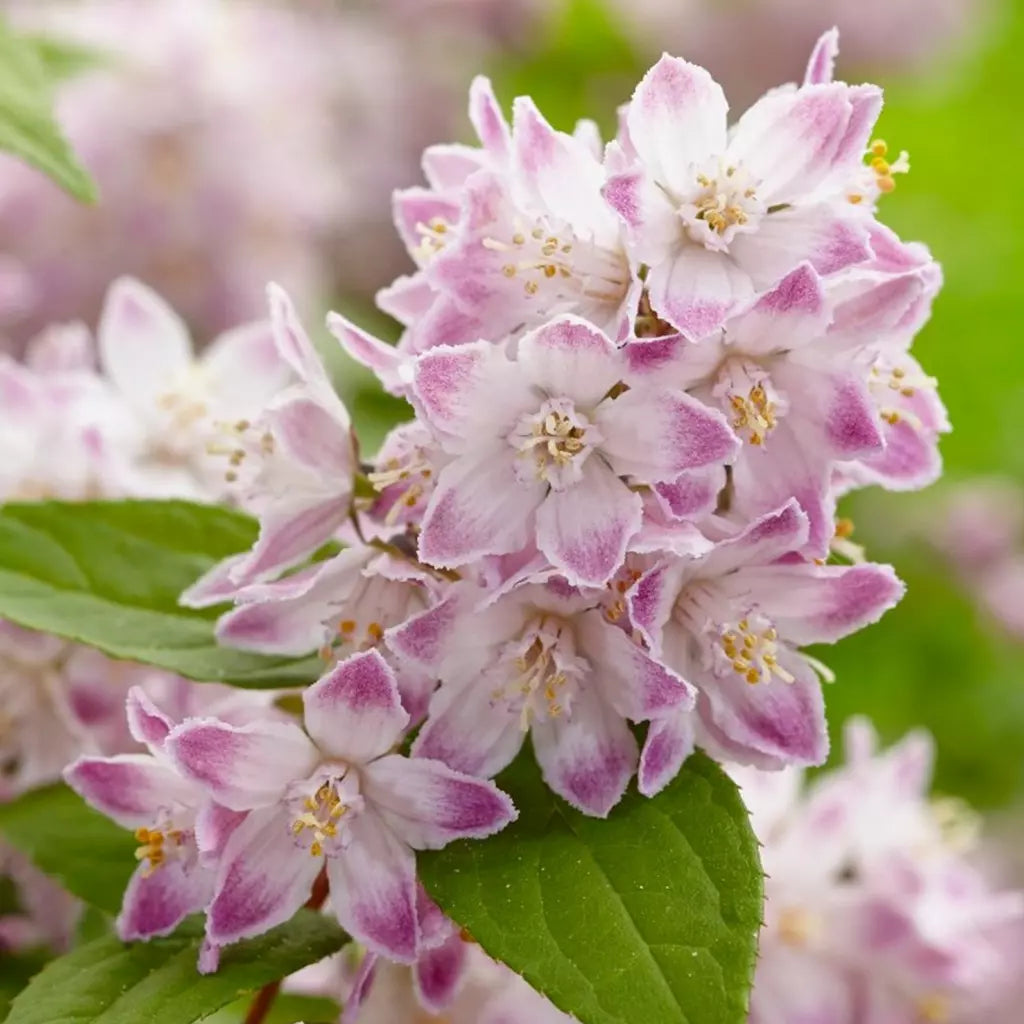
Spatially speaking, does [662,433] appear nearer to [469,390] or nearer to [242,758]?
[469,390]

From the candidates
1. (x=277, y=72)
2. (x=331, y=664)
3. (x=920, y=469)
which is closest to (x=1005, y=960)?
(x=920, y=469)

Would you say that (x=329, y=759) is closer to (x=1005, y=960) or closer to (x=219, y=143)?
(x=1005, y=960)

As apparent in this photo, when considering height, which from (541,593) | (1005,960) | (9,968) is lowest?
(9,968)

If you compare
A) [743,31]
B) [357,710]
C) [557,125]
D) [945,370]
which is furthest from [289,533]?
[743,31]

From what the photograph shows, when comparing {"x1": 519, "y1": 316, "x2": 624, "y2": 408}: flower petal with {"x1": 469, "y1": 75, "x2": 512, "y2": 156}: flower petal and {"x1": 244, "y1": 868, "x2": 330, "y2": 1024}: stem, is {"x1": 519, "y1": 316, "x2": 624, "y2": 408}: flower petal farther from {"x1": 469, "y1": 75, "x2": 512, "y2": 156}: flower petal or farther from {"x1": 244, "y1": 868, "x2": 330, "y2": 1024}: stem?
{"x1": 244, "y1": 868, "x2": 330, "y2": 1024}: stem

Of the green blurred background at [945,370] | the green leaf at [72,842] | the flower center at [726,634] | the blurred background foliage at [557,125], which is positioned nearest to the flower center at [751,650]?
the flower center at [726,634]

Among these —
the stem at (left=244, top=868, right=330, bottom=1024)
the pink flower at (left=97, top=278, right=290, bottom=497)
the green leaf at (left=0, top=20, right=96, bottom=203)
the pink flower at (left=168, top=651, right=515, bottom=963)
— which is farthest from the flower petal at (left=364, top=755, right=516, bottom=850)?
the pink flower at (left=97, top=278, right=290, bottom=497)
